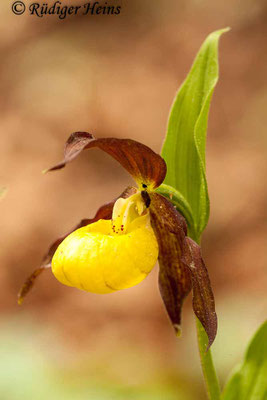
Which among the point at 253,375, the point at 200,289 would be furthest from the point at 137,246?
the point at 253,375

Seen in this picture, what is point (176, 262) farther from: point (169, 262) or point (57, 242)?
point (57, 242)

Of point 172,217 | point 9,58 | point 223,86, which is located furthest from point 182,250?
point 9,58

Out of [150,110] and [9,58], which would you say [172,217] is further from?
[9,58]

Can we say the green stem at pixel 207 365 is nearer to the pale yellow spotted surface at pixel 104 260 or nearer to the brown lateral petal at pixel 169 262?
the brown lateral petal at pixel 169 262

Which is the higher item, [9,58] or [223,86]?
[9,58]

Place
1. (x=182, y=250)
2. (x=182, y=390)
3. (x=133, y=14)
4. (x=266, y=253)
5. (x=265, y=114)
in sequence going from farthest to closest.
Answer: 1. (x=133, y=14)
2. (x=265, y=114)
3. (x=266, y=253)
4. (x=182, y=390)
5. (x=182, y=250)

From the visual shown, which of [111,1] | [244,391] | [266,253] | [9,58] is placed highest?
[111,1]

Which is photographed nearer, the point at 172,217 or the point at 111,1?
the point at 172,217
